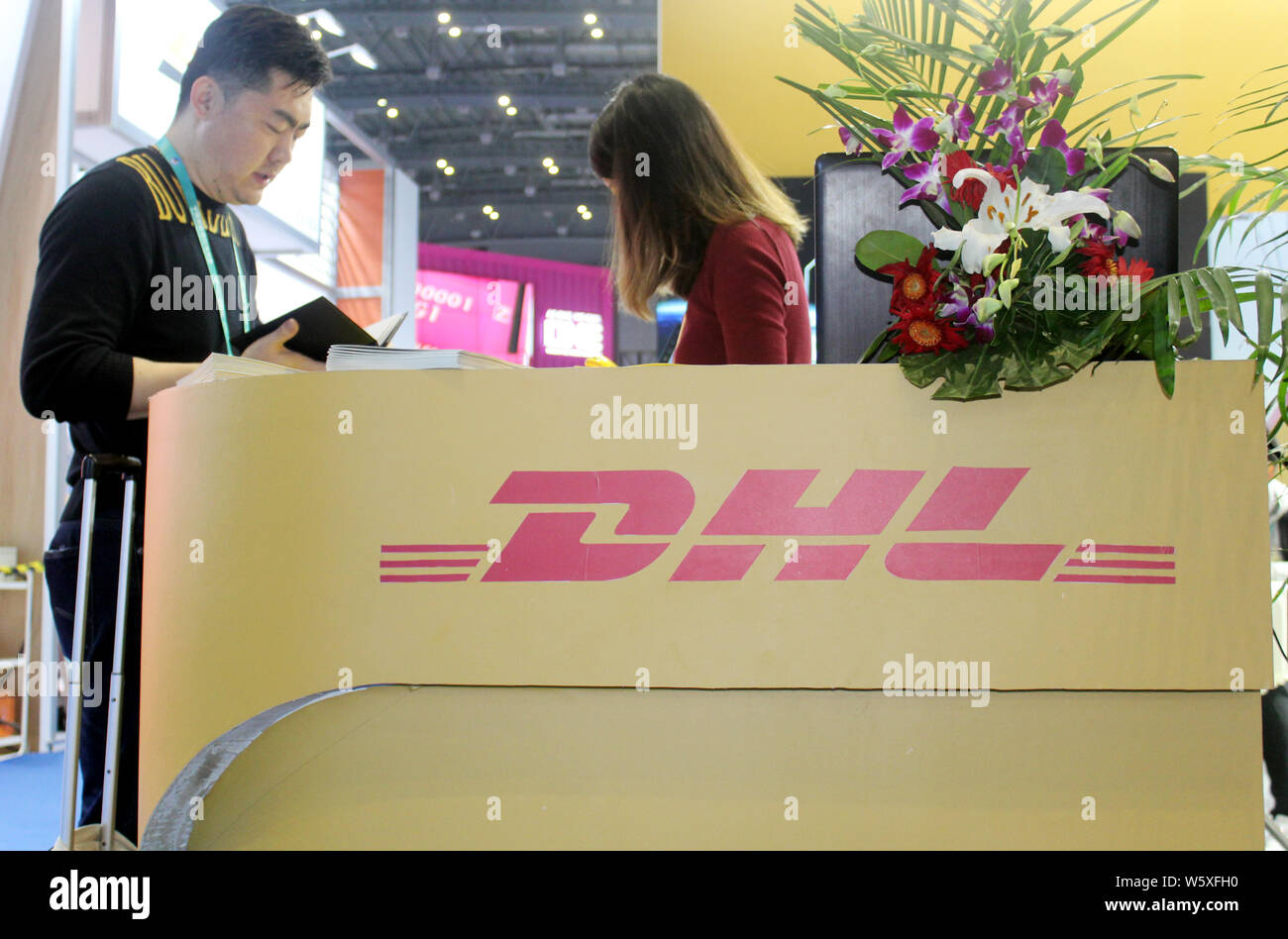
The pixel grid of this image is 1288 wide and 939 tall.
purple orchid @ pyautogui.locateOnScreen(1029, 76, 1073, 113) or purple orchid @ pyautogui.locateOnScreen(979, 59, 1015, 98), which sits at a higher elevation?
purple orchid @ pyautogui.locateOnScreen(979, 59, 1015, 98)

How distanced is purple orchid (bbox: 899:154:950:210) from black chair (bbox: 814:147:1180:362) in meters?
0.22

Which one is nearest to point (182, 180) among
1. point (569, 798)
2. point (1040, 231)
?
point (569, 798)

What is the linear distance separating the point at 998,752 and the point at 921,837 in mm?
134

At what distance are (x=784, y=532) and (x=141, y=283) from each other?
3.81 feet

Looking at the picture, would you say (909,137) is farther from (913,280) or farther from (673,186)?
(673,186)

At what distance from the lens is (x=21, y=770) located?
3148 millimetres

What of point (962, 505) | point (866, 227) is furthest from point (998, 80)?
point (962, 505)

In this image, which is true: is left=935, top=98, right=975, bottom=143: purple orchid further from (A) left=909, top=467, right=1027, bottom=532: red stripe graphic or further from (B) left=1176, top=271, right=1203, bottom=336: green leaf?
(A) left=909, top=467, right=1027, bottom=532: red stripe graphic

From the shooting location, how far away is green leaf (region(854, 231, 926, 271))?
3.97 ft

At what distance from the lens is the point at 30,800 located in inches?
108

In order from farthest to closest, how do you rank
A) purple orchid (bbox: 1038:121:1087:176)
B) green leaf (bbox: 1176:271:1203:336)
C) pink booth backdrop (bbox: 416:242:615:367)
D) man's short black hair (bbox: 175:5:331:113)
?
pink booth backdrop (bbox: 416:242:615:367)
man's short black hair (bbox: 175:5:331:113)
purple orchid (bbox: 1038:121:1087:176)
green leaf (bbox: 1176:271:1203:336)

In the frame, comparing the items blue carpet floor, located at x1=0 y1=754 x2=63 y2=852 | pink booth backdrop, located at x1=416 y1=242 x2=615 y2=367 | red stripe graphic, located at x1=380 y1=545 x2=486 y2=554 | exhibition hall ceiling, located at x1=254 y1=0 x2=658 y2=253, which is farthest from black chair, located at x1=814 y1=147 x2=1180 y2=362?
pink booth backdrop, located at x1=416 y1=242 x2=615 y2=367

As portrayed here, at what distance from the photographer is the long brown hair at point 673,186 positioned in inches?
62.5
